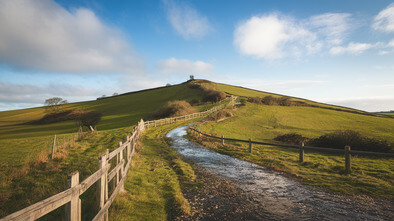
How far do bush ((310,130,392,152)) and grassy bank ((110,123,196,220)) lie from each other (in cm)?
1575

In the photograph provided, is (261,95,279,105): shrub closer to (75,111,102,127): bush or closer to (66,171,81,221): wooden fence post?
(75,111,102,127): bush

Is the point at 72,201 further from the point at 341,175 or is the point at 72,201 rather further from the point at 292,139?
the point at 292,139

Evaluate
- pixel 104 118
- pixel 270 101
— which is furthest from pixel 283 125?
pixel 104 118

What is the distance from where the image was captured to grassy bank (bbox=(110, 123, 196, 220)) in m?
5.80

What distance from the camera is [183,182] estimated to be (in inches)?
351

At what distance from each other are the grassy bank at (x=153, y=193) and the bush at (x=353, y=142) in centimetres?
1575

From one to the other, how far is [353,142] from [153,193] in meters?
19.2

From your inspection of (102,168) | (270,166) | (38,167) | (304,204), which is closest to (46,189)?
(38,167)

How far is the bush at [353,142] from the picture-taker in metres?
16.3

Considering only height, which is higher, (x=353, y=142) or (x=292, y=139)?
(x=353, y=142)

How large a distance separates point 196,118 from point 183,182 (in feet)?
107

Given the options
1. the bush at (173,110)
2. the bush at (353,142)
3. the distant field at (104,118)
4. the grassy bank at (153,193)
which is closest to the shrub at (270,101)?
the distant field at (104,118)

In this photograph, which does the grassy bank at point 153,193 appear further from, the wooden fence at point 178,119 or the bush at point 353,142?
the wooden fence at point 178,119

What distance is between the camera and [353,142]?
17891mm
